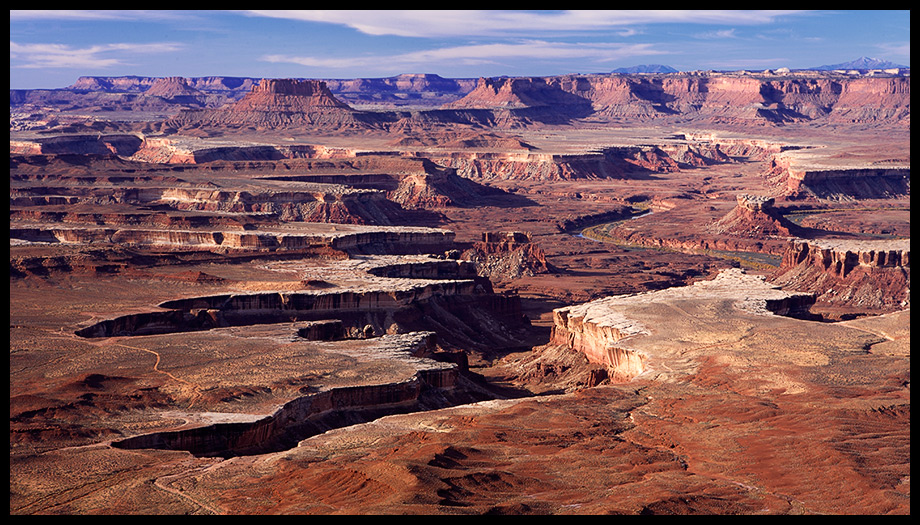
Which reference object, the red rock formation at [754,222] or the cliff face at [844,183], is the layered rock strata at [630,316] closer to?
the red rock formation at [754,222]

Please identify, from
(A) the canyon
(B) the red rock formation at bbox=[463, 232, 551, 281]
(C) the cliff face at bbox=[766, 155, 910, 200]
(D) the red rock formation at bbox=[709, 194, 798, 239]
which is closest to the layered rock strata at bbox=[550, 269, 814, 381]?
(A) the canyon

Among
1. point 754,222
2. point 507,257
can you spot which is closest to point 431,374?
point 507,257

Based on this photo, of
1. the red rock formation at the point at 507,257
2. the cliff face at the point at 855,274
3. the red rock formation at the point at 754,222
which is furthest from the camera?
the red rock formation at the point at 754,222

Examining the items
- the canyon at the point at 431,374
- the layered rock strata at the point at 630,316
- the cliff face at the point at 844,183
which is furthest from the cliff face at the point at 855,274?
the cliff face at the point at 844,183

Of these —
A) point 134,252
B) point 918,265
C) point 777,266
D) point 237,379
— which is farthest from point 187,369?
point 777,266

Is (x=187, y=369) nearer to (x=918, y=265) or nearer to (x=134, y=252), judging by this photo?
(x=918, y=265)

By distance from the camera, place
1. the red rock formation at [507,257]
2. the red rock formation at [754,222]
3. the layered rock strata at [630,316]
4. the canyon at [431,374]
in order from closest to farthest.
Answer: the canyon at [431,374], the layered rock strata at [630,316], the red rock formation at [507,257], the red rock formation at [754,222]

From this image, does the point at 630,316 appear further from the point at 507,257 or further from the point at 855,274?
the point at 507,257

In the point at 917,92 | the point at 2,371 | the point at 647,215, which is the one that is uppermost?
the point at 917,92

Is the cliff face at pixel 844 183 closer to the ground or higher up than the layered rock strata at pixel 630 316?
closer to the ground
